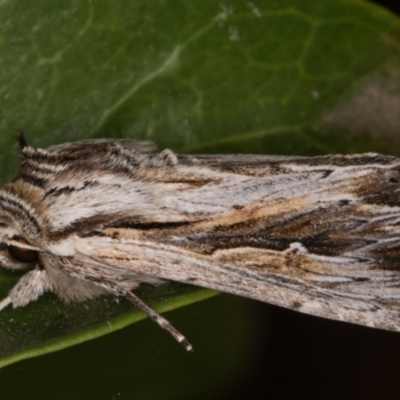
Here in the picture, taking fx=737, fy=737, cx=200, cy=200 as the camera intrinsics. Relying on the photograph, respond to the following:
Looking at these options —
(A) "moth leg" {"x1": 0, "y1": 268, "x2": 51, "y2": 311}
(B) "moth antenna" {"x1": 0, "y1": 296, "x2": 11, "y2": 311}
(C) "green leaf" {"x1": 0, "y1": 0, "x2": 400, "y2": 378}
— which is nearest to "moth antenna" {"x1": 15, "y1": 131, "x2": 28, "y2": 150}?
(C) "green leaf" {"x1": 0, "y1": 0, "x2": 400, "y2": 378}

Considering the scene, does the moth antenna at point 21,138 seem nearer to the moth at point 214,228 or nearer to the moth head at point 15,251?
the moth at point 214,228

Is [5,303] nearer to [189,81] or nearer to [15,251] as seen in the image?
[15,251]

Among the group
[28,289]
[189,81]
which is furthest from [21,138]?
[189,81]

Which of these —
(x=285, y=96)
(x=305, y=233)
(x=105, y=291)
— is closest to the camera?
(x=305, y=233)

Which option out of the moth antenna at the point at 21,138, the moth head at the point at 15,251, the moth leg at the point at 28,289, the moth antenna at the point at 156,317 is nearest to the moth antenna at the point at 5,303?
the moth leg at the point at 28,289

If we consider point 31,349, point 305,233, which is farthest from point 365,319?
point 31,349

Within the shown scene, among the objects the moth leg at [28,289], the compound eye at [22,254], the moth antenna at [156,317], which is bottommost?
the moth antenna at [156,317]

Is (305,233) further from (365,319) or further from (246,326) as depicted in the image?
(246,326)
